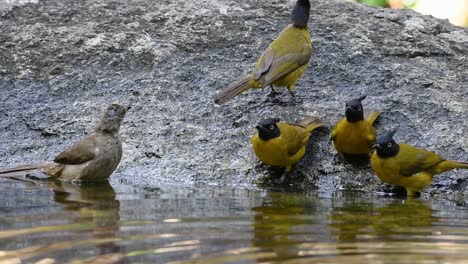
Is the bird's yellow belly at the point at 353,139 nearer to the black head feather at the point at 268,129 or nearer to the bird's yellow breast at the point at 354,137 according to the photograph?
the bird's yellow breast at the point at 354,137

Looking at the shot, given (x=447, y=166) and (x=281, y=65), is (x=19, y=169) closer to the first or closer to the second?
(x=281, y=65)

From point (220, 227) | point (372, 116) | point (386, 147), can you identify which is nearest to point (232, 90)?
point (372, 116)

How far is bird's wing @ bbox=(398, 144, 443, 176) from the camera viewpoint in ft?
19.4

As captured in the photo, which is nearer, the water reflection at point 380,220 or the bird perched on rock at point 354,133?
the water reflection at point 380,220

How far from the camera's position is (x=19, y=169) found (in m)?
6.29

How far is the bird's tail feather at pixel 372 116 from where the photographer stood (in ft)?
21.1

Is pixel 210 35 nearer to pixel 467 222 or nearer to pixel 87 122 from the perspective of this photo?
pixel 87 122

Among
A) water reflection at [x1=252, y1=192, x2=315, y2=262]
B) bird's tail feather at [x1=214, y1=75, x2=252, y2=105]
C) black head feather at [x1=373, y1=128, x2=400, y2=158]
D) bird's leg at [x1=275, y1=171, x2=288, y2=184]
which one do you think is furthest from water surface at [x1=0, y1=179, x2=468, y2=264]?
bird's tail feather at [x1=214, y1=75, x2=252, y2=105]

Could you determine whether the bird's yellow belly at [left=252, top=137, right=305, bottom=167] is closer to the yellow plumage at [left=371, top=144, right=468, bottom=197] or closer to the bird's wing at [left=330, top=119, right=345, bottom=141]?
the bird's wing at [left=330, top=119, right=345, bottom=141]

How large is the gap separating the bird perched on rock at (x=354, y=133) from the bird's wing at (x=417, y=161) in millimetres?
315

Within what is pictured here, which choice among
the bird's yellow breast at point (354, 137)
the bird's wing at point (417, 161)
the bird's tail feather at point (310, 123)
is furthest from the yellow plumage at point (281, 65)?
the bird's wing at point (417, 161)

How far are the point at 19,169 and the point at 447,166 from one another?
272 cm

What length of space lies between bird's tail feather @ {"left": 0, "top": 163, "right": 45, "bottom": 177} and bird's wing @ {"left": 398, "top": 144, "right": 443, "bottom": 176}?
7.69ft

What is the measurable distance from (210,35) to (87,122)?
1.41 meters
